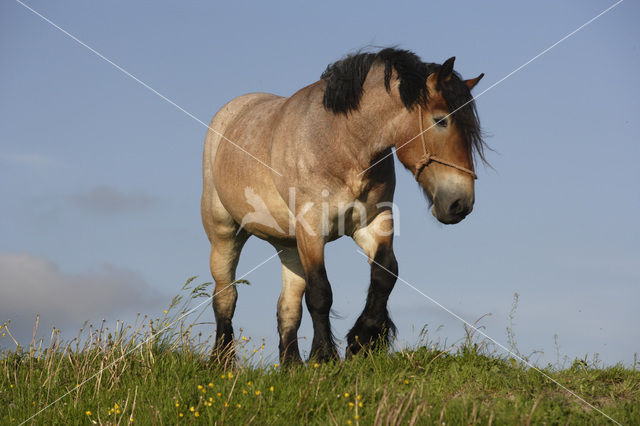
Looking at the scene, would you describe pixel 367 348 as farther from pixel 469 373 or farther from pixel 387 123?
pixel 387 123

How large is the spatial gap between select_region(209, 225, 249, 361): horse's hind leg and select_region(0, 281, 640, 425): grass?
1.98 meters

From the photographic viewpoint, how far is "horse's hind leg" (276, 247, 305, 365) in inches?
301

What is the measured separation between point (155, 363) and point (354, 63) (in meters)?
3.19

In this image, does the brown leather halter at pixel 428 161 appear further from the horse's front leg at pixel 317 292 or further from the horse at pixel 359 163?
the horse's front leg at pixel 317 292

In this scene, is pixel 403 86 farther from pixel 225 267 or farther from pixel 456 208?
pixel 225 267

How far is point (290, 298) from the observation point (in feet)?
25.4

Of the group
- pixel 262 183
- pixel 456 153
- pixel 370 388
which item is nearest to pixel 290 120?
pixel 262 183

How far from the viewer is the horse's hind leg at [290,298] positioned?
25.1 ft

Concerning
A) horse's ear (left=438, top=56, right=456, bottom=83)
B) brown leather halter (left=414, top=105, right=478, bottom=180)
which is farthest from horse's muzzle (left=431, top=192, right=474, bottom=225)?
horse's ear (left=438, top=56, right=456, bottom=83)

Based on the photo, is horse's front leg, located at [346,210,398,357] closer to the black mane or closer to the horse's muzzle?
the horse's muzzle

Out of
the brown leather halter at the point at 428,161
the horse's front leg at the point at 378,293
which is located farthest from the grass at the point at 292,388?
the brown leather halter at the point at 428,161

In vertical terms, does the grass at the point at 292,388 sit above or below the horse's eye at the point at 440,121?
below

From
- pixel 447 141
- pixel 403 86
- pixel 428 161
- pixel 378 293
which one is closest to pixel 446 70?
pixel 403 86

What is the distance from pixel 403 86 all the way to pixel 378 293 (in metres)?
1.89
